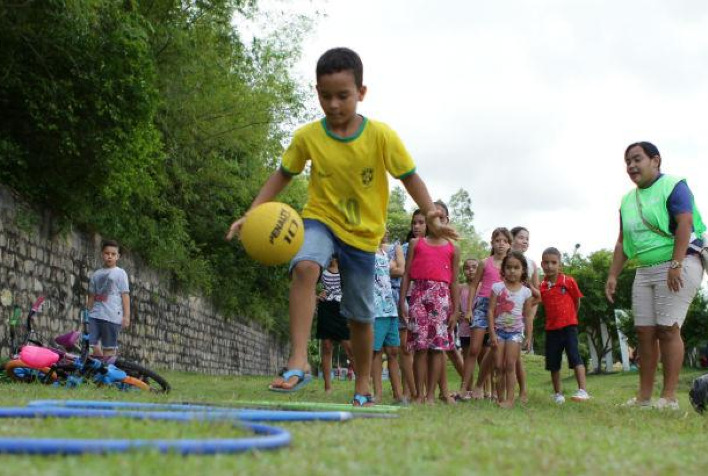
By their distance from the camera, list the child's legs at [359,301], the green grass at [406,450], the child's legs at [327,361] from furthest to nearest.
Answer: the child's legs at [327,361] < the child's legs at [359,301] < the green grass at [406,450]

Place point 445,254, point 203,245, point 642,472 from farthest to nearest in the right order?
1. point 203,245
2. point 445,254
3. point 642,472

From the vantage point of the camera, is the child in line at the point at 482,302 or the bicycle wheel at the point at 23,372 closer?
the bicycle wheel at the point at 23,372

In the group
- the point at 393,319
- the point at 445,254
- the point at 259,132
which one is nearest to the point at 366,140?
the point at 445,254

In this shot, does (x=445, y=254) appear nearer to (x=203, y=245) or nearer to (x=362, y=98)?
(x=362, y=98)

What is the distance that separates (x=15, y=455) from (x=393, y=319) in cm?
600

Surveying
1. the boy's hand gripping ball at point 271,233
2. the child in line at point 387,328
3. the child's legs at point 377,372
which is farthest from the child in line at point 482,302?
the boy's hand gripping ball at point 271,233

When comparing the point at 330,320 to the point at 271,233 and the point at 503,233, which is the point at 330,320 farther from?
the point at 271,233

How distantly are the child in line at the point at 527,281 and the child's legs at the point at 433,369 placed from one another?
3.94ft

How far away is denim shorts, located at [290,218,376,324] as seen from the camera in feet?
18.1

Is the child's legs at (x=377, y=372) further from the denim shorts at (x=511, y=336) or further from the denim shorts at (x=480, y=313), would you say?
the denim shorts at (x=511, y=336)

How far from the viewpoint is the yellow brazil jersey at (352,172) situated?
18.4ft

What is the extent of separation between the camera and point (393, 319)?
27.5ft

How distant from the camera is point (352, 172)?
560 cm

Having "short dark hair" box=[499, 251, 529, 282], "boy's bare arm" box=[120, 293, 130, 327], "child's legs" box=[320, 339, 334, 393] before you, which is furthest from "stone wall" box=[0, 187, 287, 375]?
"short dark hair" box=[499, 251, 529, 282]
